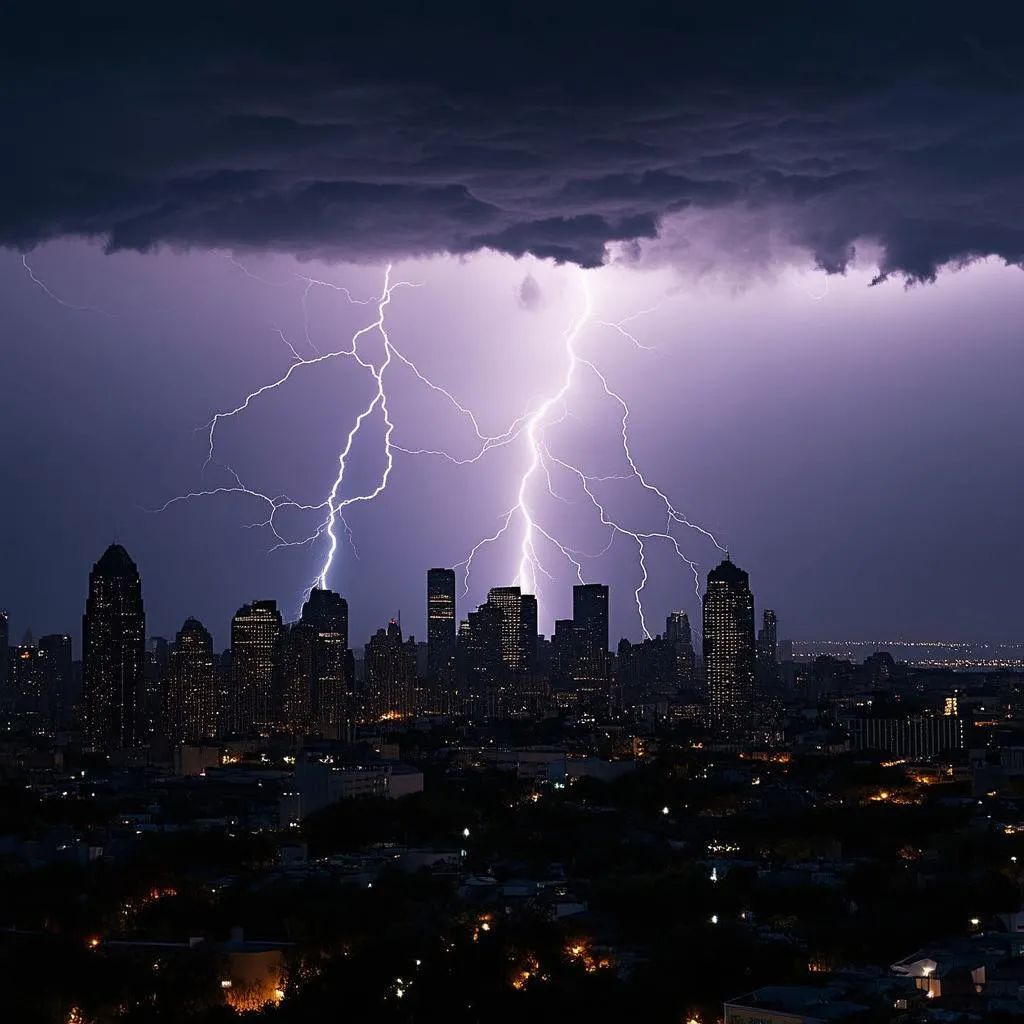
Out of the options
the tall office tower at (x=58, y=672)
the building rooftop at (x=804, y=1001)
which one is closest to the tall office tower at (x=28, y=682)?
the tall office tower at (x=58, y=672)

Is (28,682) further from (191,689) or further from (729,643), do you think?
(729,643)

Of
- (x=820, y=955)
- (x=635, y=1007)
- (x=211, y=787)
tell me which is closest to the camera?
(x=635, y=1007)

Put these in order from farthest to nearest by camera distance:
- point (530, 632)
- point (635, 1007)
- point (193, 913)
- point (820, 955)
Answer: point (530, 632) < point (193, 913) < point (820, 955) < point (635, 1007)

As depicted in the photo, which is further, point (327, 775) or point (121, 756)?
point (121, 756)

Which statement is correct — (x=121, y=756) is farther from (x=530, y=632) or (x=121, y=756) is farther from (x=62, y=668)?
(x=530, y=632)

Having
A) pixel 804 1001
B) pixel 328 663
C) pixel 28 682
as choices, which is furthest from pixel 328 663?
pixel 804 1001

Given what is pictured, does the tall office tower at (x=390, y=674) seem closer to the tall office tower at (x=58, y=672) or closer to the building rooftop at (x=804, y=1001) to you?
the tall office tower at (x=58, y=672)

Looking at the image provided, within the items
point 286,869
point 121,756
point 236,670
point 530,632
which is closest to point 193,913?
point 286,869
